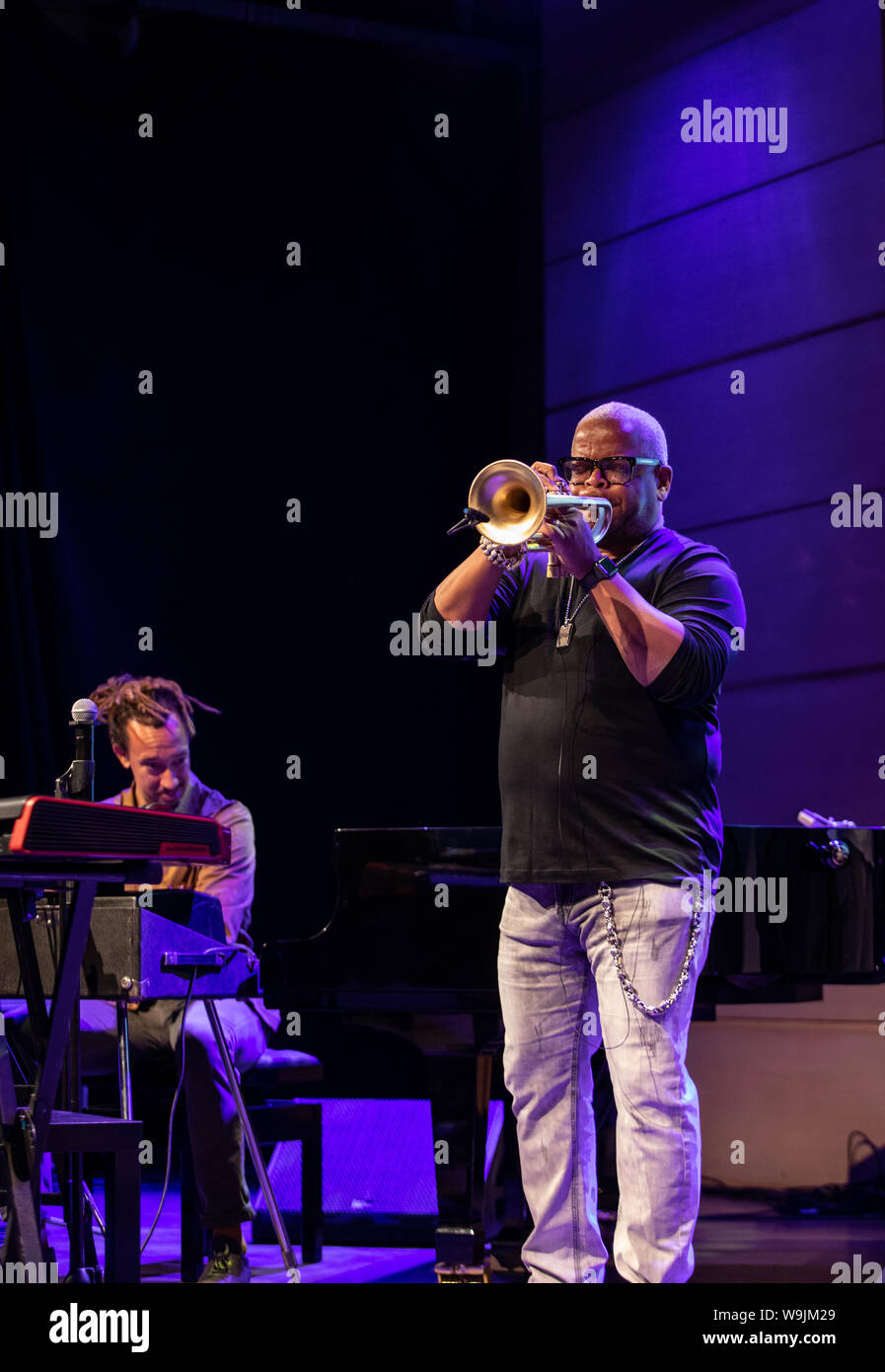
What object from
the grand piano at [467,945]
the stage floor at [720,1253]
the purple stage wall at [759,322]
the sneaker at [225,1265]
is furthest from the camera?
the purple stage wall at [759,322]

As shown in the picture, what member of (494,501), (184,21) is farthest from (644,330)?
(494,501)

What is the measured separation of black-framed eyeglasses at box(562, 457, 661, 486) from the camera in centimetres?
254

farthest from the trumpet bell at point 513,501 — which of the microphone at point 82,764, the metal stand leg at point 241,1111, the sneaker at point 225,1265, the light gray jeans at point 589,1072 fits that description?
the sneaker at point 225,1265

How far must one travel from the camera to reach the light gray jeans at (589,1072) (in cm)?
227

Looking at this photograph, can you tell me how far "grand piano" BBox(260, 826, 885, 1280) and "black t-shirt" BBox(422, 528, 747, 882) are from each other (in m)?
0.74

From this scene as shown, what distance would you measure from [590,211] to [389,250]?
2.64 feet

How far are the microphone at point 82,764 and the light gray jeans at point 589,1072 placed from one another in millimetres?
722

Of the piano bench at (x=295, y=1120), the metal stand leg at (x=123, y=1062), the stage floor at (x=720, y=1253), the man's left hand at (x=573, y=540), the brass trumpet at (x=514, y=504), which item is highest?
the brass trumpet at (x=514, y=504)

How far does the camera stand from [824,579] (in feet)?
16.5

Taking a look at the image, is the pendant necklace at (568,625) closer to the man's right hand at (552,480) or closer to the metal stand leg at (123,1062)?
the man's right hand at (552,480)

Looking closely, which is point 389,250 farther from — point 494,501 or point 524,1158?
point 524,1158

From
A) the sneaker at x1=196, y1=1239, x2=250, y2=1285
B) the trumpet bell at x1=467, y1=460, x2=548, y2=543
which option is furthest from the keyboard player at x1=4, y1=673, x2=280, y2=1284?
the trumpet bell at x1=467, y1=460, x2=548, y2=543

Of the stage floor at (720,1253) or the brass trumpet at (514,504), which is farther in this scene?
the stage floor at (720,1253)
